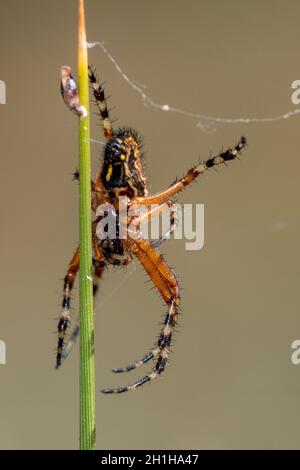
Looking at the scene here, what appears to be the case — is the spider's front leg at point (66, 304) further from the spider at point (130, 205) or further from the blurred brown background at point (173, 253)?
the blurred brown background at point (173, 253)

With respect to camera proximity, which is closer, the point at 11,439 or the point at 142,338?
the point at 11,439

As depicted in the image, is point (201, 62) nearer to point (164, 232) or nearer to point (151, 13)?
point (151, 13)

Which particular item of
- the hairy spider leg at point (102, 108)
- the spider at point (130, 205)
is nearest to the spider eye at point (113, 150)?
the spider at point (130, 205)

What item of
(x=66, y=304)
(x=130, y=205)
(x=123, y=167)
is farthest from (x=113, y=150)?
(x=66, y=304)

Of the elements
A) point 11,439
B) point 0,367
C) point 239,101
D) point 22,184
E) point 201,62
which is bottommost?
point 11,439

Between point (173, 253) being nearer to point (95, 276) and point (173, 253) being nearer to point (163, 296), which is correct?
point (95, 276)

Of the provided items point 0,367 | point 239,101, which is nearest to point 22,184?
point 0,367

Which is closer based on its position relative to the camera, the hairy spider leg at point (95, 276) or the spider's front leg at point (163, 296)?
the hairy spider leg at point (95, 276)
